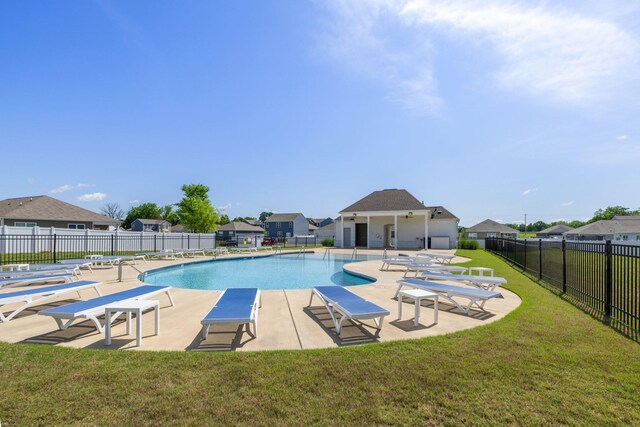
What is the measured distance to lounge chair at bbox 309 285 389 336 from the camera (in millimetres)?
4569

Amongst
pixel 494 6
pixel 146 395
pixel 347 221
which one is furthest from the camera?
pixel 347 221

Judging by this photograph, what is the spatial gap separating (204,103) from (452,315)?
1672 cm

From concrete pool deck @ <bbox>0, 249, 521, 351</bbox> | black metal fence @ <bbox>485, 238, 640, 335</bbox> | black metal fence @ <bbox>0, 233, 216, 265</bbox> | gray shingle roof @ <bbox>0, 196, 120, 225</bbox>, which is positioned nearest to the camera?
concrete pool deck @ <bbox>0, 249, 521, 351</bbox>

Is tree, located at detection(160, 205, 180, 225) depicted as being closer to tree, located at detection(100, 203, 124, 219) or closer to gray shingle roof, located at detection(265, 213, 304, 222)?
tree, located at detection(100, 203, 124, 219)

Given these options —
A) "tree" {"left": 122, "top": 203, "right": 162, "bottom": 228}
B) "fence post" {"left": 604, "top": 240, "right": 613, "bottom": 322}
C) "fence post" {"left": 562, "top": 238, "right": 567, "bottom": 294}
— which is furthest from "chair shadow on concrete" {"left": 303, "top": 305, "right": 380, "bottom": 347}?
"tree" {"left": 122, "top": 203, "right": 162, "bottom": 228}

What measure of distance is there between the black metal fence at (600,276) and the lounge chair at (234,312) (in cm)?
587

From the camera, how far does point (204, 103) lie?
17156mm

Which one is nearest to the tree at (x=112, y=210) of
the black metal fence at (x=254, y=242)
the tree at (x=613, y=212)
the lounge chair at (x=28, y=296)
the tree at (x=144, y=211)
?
the tree at (x=144, y=211)

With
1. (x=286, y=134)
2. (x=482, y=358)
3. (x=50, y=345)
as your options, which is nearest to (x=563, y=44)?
(x=482, y=358)

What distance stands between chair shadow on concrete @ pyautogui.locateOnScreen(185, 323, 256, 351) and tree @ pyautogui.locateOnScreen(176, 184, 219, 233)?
44.6m

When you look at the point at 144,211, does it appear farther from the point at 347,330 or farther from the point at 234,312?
the point at 347,330

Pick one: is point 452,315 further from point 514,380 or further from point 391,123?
point 391,123

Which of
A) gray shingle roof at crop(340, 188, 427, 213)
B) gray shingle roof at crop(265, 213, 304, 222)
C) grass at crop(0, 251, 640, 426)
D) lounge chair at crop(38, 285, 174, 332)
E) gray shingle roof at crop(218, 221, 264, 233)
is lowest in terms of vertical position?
gray shingle roof at crop(218, 221, 264, 233)

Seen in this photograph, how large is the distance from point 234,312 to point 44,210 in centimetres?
3231
